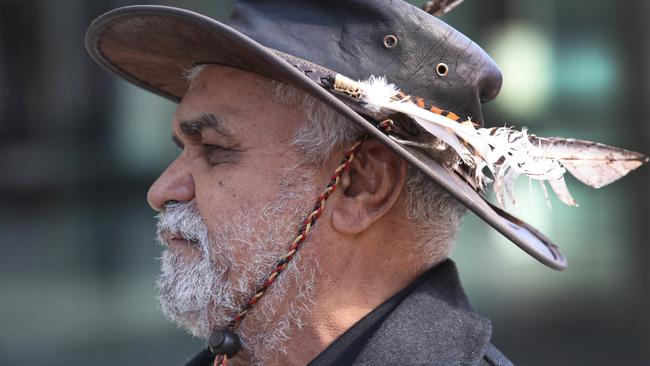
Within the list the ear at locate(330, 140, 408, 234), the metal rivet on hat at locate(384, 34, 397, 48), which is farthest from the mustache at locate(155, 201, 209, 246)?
the metal rivet on hat at locate(384, 34, 397, 48)

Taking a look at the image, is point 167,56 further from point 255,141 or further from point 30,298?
point 30,298

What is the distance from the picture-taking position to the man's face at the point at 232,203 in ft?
8.02

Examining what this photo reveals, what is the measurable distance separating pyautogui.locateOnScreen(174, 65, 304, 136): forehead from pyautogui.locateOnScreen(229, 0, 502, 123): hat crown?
0.16 m

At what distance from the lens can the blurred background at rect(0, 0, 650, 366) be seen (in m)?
7.77

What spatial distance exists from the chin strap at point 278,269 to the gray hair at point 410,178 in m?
0.05

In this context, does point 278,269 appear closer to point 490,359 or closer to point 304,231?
point 304,231

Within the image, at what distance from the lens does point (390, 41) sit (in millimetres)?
2377

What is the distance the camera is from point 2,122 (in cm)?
830

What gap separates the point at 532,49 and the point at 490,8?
512mm

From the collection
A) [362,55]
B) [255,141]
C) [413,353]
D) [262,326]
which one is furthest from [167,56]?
[413,353]

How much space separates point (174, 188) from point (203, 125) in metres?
0.19

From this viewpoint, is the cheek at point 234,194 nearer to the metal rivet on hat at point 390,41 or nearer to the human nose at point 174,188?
the human nose at point 174,188

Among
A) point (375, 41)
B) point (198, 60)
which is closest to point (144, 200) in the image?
point (198, 60)

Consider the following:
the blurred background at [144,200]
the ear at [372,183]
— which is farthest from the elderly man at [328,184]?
the blurred background at [144,200]
